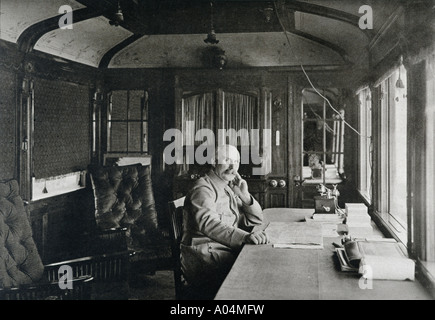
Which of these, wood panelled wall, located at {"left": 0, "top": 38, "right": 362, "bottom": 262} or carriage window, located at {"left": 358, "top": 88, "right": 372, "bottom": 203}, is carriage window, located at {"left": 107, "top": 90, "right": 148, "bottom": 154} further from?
carriage window, located at {"left": 358, "top": 88, "right": 372, "bottom": 203}

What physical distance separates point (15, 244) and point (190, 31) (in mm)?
3492

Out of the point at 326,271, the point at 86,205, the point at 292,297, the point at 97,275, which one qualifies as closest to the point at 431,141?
the point at 326,271

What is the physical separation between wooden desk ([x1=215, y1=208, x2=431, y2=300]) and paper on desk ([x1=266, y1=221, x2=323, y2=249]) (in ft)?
0.35

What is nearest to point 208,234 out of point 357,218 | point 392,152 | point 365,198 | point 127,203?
point 357,218

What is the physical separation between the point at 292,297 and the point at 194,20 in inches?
161

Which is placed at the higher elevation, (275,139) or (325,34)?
(325,34)

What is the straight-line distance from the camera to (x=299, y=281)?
7.59 ft

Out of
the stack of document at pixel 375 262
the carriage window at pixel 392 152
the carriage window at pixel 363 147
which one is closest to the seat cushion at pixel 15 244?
the stack of document at pixel 375 262

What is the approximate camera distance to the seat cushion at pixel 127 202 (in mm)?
5109

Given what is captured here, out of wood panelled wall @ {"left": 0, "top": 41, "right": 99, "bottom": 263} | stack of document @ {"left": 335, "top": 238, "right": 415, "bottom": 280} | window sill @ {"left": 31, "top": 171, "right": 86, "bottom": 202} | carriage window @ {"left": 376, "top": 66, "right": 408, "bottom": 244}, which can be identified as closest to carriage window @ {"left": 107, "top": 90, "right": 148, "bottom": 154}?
wood panelled wall @ {"left": 0, "top": 41, "right": 99, "bottom": 263}

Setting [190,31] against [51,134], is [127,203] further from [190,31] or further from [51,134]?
[190,31]

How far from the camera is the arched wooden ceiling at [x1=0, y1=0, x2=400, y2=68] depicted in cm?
442

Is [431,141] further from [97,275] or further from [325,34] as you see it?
[325,34]
